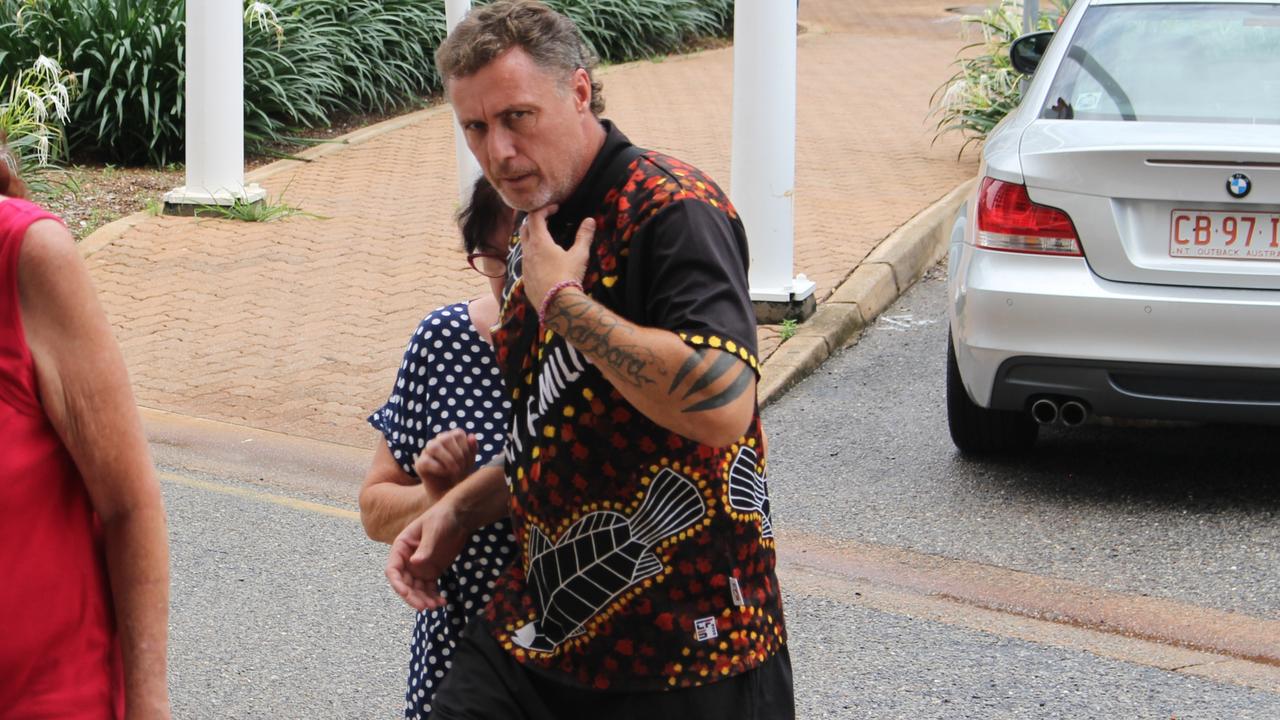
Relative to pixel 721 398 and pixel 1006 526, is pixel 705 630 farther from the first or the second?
pixel 1006 526

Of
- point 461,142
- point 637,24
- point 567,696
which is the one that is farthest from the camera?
point 637,24

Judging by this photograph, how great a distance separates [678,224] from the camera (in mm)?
2176

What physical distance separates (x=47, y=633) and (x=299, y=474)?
435 cm

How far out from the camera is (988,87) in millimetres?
12164

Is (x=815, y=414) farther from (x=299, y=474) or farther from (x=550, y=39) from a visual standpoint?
(x=550, y=39)

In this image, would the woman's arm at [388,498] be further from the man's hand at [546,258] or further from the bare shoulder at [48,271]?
the bare shoulder at [48,271]

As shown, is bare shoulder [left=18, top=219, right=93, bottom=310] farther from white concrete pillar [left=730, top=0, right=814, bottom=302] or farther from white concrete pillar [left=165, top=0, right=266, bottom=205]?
white concrete pillar [left=165, top=0, right=266, bottom=205]

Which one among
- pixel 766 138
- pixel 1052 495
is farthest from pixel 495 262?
pixel 766 138

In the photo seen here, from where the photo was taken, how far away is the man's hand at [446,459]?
255cm

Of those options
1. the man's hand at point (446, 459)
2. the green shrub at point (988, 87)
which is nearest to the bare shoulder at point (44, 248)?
the man's hand at point (446, 459)

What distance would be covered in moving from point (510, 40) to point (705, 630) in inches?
35.3

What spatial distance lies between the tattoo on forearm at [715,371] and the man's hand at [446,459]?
574 millimetres

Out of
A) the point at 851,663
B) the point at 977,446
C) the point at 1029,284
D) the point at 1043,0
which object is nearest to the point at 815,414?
the point at 977,446

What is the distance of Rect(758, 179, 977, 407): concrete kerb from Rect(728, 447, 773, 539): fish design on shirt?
4.47m
